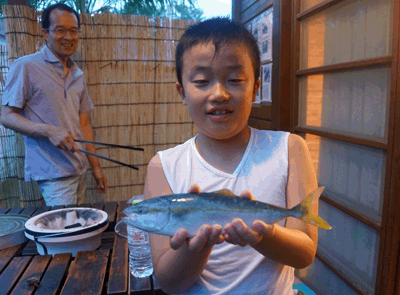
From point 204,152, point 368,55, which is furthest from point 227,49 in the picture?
point 368,55

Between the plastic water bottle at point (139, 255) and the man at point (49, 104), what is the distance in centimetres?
187

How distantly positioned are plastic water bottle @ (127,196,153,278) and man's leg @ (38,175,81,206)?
2011mm

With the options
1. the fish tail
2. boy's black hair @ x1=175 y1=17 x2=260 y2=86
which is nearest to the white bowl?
boy's black hair @ x1=175 y1=17 x2=260 y2=86

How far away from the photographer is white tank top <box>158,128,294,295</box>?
135 centimetres

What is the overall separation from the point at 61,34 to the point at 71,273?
2.89m

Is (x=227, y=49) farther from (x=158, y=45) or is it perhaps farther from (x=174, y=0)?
(x=174, y=0)

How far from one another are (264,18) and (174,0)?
8.94 feet

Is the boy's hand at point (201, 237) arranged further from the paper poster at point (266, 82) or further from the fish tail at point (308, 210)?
the paper poster at point (266, 82)

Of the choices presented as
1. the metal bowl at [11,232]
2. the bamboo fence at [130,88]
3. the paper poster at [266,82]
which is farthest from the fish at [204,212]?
the bamboo fence at [130,88]

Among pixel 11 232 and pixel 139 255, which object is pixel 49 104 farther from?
pixel 139 255

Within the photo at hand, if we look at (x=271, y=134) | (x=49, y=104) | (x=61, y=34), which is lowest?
(x=271, y=134)

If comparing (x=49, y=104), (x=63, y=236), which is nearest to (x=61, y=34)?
(x=49, y=104)

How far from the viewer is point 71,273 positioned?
189 centimetres

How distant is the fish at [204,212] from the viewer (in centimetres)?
105
